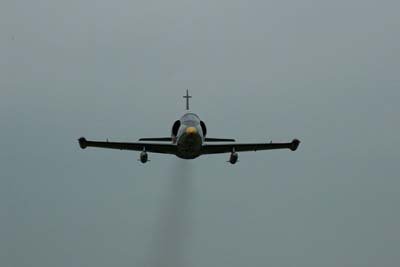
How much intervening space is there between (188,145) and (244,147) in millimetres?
8352

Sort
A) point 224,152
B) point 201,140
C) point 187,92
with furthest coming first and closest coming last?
point 187,92, point 224,152, point 201,140

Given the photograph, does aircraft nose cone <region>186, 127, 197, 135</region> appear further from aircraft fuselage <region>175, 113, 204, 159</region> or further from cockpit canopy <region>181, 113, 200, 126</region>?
cockpit canopy <region>181, 113, 200, 126</region>

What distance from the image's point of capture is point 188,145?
243 feet

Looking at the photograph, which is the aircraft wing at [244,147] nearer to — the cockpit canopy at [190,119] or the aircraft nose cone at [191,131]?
the cockpit canopy at [190,119]

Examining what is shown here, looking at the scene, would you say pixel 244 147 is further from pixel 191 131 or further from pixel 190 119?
pixel 191 131

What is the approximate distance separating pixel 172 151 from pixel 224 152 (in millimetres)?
5382

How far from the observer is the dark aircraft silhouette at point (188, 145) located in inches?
2916

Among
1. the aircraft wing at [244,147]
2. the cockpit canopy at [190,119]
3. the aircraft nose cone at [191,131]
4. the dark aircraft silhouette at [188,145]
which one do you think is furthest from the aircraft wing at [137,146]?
the aircraft nose cone at [191,131]

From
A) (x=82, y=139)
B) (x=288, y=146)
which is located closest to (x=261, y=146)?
(x=288, y=146)

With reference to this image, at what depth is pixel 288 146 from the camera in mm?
80688

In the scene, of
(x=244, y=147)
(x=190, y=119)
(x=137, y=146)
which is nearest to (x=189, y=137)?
(x=190, y=119)

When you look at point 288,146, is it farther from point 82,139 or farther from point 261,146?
point 82,139

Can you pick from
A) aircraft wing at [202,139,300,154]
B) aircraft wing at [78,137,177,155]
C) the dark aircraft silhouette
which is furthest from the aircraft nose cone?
aircraft wing at [202,139,300,154]

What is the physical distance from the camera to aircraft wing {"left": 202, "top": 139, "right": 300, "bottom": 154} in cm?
7762
